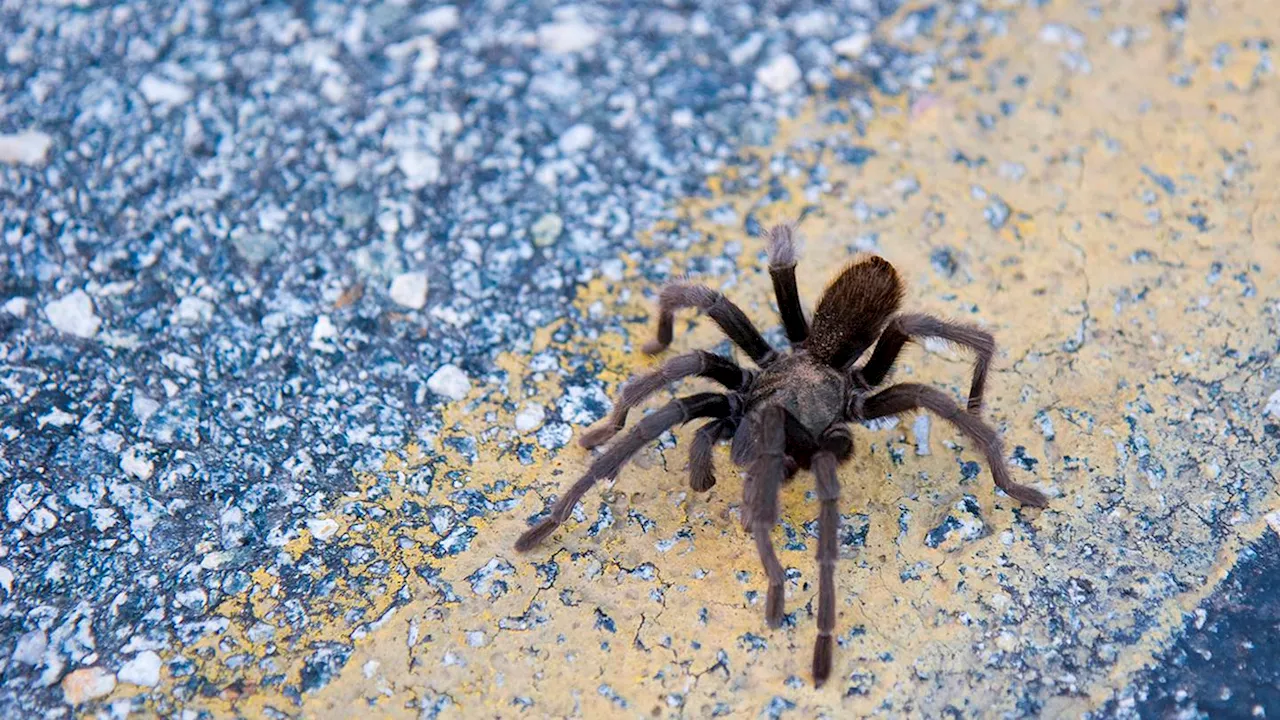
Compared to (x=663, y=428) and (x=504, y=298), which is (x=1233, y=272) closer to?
(x=663, y=428)

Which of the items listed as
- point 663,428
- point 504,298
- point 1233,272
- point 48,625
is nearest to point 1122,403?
point 1233,272

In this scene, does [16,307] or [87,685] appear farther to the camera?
[16,307]

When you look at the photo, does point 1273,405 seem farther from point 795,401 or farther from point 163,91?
point 163,91

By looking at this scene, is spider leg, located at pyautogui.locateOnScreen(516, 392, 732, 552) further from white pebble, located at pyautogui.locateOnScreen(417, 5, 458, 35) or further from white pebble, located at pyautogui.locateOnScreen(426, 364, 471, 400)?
white pebble, located at pyautogui.locateOnScreen(417, 5, 458, 35)

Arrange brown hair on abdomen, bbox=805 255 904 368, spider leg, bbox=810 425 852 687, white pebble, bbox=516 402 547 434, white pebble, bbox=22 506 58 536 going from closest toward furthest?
spider leg, bbox=810 425 852 687 → white pebble, bbox=22 506 58 536 → brown hair on abdomen, bbox=805 255 904 368 → white pebble, bbox=516 402 547 434

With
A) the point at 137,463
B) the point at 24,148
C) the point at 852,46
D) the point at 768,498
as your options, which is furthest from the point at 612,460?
the point at 24,148

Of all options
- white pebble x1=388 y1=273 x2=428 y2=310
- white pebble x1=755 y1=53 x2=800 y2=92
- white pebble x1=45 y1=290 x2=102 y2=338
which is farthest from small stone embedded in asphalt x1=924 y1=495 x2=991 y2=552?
white pebble x1=45 y1=290 x2=102 y2=338
